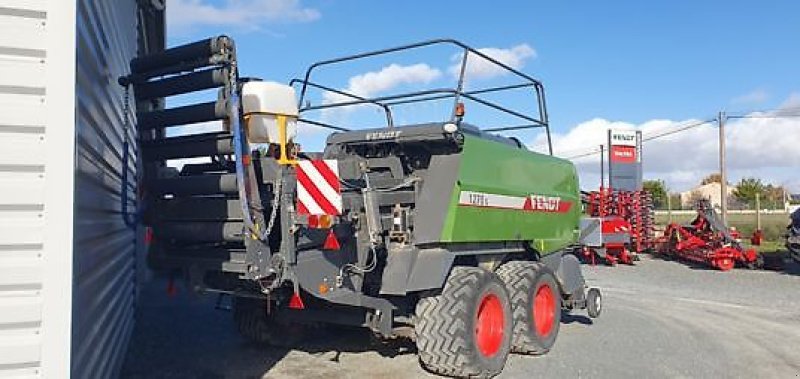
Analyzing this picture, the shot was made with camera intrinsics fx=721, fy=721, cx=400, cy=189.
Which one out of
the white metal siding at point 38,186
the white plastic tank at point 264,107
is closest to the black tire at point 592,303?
the white plastic tank at point 264,107

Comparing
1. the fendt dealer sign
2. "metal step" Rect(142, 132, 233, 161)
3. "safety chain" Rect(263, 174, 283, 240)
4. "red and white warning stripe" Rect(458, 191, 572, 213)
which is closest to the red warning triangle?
"red and white warning stripe" Rect(458, 191, 572, 213)

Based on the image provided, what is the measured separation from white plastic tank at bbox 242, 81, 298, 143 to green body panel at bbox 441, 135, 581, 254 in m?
2.03

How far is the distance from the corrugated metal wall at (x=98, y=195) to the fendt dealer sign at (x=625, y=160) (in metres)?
19.0

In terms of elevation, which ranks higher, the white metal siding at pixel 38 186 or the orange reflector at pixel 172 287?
the white metal siding at pixel 38 186

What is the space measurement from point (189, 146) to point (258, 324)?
280cm

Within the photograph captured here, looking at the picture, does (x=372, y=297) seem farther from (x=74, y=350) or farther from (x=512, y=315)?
(x=74, y=350)

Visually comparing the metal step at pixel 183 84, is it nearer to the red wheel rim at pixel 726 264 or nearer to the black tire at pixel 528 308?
the black tire at pixel 528 308

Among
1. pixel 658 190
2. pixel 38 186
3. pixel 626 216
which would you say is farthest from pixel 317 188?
pixel 658 190

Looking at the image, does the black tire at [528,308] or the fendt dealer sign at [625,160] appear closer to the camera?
the black tire at [528,308]

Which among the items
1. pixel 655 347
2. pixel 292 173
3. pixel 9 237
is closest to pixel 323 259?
pixel 292 173

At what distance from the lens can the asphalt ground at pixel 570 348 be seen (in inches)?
267

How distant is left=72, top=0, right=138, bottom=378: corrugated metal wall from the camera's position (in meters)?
3.57

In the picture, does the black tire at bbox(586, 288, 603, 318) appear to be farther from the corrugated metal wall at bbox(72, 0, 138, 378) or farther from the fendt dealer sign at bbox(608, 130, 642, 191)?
the fendt dealer sign at bbox(608, 130, 642, 191)

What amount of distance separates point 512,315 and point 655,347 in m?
2.10
